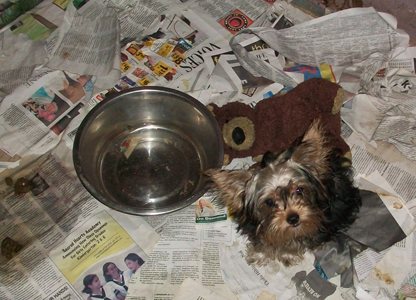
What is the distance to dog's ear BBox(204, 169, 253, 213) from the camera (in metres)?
1.47

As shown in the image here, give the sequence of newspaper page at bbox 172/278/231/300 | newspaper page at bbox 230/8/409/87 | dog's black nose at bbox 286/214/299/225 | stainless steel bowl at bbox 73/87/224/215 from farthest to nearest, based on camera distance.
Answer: newspaper page at bbox 230/8/409/87 < stainless steel bowl at bbox 73/87/224/215 < newspaper page at bbox 172/278/231/300 < dog's black nose at bbox 286/214/299/225

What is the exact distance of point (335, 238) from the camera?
5.77ft

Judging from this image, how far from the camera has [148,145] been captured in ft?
6.96

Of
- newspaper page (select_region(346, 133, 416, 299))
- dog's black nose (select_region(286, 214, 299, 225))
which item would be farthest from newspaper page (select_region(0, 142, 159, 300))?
newspaper page (select_region(346, 133, 416, 299))

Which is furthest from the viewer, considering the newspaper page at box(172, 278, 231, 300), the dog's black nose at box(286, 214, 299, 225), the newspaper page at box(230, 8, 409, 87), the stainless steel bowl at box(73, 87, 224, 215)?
the newspaper page at box(230, 8, 409, 87)

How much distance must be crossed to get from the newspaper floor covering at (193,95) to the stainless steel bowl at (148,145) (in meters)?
0.12

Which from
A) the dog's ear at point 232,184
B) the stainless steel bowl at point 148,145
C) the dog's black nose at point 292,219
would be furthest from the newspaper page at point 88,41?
the dog's black nose at point 292,219

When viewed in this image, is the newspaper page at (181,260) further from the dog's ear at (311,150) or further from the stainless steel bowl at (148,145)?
the dog's ear at (311,150)

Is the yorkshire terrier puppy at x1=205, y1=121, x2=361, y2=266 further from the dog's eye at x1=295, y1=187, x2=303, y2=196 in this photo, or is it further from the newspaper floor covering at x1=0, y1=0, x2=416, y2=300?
the newspaper floor covering at x1=0, y1=0, x2=416, y2=300

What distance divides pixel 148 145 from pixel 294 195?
94 centimetres

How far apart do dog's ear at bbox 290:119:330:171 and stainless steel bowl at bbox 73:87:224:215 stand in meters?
0.46

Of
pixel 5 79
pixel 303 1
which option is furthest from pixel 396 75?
pixel 5 79

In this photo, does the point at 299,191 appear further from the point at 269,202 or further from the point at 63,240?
the point at 63,240

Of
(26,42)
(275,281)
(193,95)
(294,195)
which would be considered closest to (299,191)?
(294,195)
